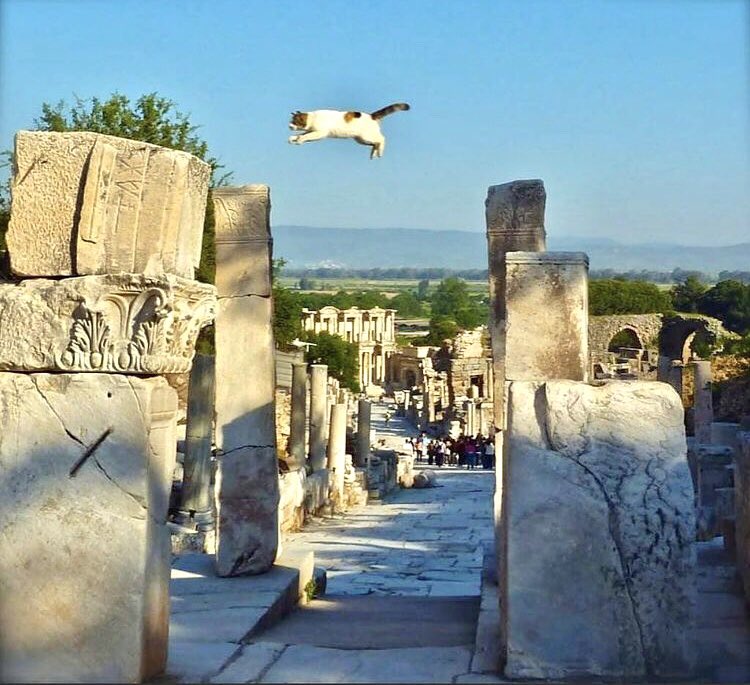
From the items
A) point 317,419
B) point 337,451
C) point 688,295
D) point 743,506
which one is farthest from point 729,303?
point 743,506

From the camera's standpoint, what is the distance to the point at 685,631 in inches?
183

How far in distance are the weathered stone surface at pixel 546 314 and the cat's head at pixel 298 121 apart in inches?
70.5

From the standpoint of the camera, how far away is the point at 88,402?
4469 mm

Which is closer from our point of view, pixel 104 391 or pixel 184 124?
pixel 104 391

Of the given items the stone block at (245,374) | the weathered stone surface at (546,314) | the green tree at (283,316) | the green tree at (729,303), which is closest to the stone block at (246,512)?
→ the stone block at (245,374)

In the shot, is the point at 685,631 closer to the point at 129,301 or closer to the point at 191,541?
the point at 129,301

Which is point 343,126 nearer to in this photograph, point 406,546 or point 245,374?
point 245,374

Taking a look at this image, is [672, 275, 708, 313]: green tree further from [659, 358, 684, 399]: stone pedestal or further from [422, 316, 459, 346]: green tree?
[659, 358, 684, 399]: stone pedestal

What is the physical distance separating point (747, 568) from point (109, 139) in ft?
11.9

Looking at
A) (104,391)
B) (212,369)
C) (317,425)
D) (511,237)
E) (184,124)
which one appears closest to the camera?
(104,391)

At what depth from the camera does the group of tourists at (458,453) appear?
32469 millimetres

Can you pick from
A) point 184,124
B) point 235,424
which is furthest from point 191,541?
point 184,124

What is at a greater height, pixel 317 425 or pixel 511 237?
pixel 511 237

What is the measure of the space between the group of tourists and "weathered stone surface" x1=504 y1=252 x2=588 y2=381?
83.7 ft
